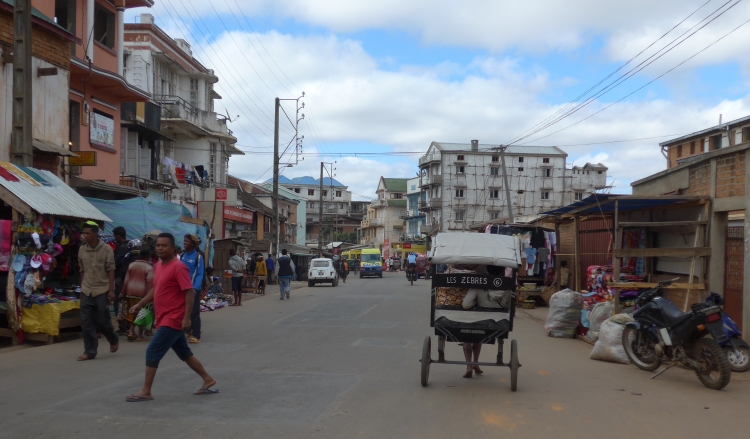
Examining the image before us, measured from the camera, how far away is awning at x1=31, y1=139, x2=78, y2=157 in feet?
46.5

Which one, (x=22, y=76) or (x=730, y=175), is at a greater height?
(x=22, y=76)

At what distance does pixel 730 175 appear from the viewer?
441 inches

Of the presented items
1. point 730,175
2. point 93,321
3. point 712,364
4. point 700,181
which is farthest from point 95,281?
point 700,181

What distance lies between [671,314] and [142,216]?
13.0 meters

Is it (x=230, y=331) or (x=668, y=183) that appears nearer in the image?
(x=668, y=183)

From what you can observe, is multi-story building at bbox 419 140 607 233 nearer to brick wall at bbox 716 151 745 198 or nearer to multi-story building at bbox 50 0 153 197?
multi-story building at bbox 50 0 153 197

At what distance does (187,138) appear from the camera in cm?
3684

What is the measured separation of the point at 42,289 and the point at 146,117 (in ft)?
50.9

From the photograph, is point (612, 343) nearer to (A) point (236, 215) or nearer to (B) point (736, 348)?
(B) point (736, 348)

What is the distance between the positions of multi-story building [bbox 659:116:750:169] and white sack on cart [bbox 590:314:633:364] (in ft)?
89.9

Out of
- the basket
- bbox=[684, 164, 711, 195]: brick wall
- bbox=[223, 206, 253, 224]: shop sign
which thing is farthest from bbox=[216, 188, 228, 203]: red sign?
bbox=[684, 164, 711, 195]: brick wall

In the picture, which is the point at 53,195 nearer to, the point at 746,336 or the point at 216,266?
the point at 746,336

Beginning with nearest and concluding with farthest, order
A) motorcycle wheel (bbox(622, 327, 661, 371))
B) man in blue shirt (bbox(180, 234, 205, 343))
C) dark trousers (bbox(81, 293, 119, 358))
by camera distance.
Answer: motorcycle wheel (bbox(622, 327, 661, 371)) < dark trousers (bbox(81, 293, 119, 358)) < man in blue shirt (bbox(180, 234, 205, 343))

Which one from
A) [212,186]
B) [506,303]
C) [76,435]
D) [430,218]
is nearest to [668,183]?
[506,303]
